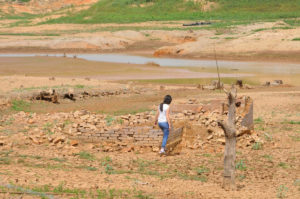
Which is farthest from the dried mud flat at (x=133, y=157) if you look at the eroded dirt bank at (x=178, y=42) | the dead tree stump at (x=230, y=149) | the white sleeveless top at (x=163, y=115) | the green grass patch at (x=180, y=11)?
the green grass patch at (x=180, y=11)

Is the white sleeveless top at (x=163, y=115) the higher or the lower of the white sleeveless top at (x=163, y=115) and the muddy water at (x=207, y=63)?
the higher

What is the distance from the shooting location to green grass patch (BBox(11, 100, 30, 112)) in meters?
19.1

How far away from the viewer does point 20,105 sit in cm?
1961

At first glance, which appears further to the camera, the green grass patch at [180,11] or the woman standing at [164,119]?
the green grass patch at [180,11]

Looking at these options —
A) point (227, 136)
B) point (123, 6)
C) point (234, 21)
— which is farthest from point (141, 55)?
point (227, 136)

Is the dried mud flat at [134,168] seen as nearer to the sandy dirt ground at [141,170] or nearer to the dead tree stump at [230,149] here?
the sandy dirt ground at [141,170]

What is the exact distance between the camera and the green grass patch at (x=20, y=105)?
19.1 m

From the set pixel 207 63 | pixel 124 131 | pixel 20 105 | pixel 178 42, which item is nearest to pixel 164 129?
pixel 124 131

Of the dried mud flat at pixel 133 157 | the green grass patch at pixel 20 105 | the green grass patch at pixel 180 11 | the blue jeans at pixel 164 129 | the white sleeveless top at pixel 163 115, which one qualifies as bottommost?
the green grass patch at pixel 20 105

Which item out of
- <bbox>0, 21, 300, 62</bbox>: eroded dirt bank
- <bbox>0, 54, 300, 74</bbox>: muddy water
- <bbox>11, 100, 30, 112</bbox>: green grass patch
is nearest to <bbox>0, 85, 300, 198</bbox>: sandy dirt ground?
<bbox>11, 100, 30, 112</bbox>: green grass patch

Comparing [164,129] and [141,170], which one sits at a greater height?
[164,129]

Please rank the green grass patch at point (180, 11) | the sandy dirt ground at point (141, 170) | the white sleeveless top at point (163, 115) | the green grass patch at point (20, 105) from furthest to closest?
1. the green grass patch at point (180, 11)
2. the green grass patch at point (20, 105)
3. the white sleeveless top at point (163, 115)
4. the sandy dirt ground at point (141, 170)

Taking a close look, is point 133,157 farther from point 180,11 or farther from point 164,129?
point 180,11

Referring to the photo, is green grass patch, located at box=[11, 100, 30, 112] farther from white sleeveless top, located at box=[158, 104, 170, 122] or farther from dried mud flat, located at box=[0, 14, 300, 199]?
white sleeveless top, located at box=[158, 104, 170, 122]
